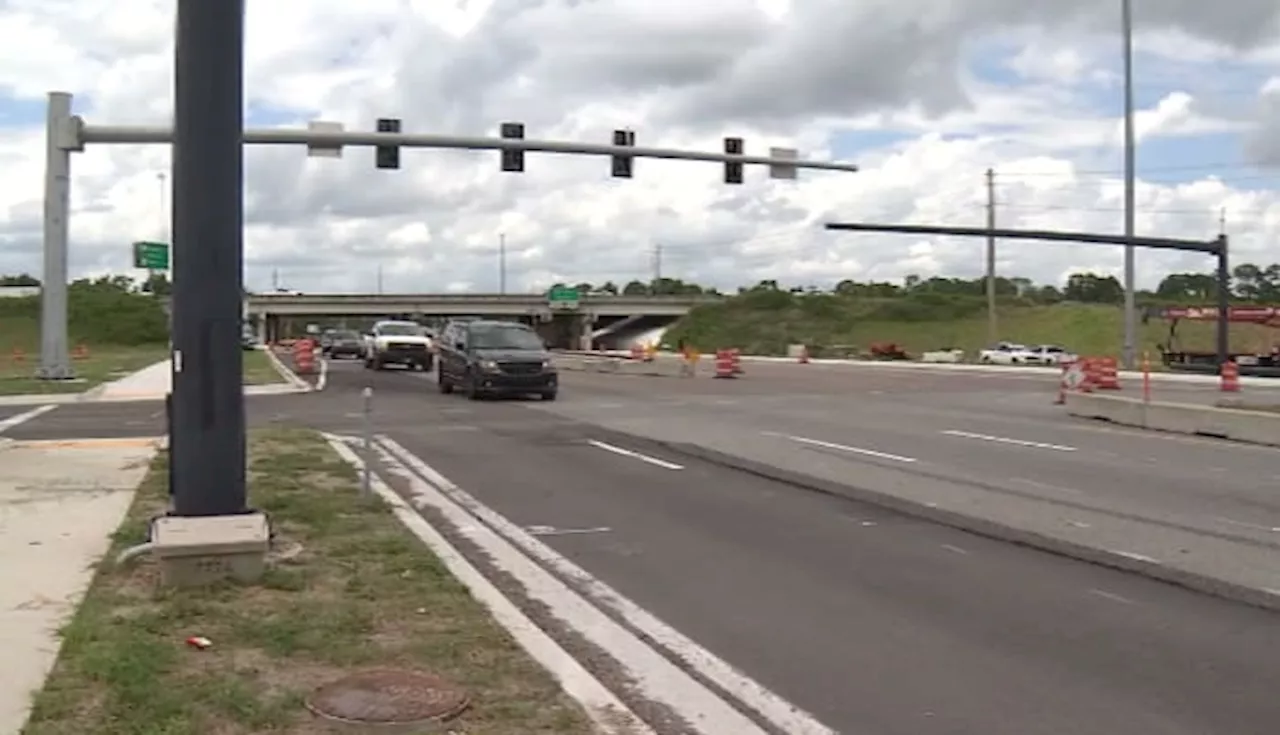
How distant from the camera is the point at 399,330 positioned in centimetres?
4988

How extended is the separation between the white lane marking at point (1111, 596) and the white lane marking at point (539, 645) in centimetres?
350

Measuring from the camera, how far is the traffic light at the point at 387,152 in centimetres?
3048

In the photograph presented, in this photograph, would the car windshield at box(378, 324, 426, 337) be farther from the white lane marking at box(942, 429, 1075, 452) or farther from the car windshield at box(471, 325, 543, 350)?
the white lane marking at box(942, 429, 1075, 452)

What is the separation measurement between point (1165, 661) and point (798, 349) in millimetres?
65453

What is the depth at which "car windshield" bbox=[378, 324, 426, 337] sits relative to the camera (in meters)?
49.1

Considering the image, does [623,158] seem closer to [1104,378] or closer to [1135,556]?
[1104,378]

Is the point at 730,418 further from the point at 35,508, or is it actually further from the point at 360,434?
the point at 35,508

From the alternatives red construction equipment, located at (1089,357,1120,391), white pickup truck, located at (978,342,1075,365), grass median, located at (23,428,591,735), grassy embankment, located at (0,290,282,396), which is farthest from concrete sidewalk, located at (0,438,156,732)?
grassy embankment, located at (0,290,282,396)

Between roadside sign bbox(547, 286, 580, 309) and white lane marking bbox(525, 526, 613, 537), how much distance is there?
10834 cm

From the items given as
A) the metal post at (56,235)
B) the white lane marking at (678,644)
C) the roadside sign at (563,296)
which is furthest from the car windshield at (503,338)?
the roadside sign at (563,296)

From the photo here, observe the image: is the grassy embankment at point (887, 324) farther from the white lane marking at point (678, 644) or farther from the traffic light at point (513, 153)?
the white lane marking at point (678, 644)

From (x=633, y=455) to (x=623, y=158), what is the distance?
16381mm

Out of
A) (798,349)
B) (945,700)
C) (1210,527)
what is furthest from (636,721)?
(798,349)

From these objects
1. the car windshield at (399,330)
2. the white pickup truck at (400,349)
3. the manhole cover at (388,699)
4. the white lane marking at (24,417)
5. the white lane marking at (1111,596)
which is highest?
the car windshield at (399,330)
